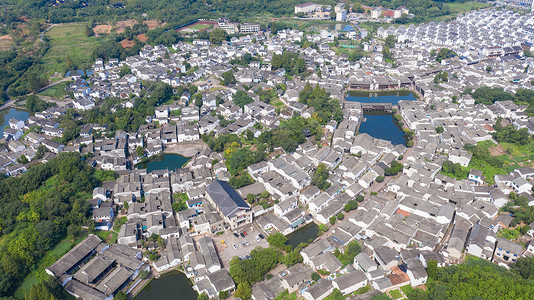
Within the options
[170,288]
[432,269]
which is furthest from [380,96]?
[170,288]

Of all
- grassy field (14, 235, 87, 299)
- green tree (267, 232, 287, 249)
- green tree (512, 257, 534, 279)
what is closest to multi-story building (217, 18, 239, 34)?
grassy field (14, 235, 87, 299)

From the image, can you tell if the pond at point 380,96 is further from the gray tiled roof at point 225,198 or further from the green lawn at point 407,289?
the green lawn at point 407,289

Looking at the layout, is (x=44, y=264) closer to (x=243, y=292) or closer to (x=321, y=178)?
(x=243, y=292)

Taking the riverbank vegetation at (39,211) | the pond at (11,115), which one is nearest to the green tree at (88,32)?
the pond at (11,115)

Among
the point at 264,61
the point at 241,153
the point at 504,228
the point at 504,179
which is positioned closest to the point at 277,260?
the point at 241,153

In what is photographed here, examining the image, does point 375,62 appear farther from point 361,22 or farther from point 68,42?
point 68,42

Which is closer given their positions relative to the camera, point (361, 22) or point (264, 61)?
point (264, 61)
